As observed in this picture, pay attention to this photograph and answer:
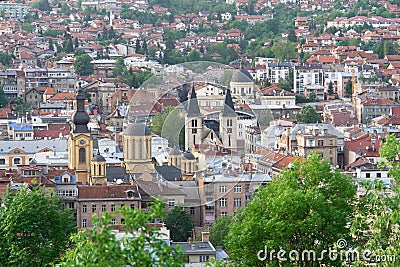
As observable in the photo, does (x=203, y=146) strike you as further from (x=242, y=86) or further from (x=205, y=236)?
(x=242, y=86)

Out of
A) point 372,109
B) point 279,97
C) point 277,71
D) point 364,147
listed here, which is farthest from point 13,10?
point 364,147

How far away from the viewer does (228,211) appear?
28.6 meters

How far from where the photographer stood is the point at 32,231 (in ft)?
63.6

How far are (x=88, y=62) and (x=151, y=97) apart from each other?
33112 mm

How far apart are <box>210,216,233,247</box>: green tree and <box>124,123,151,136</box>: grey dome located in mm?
2507

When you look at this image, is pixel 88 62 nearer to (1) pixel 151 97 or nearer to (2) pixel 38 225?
(1) pixel 151 97

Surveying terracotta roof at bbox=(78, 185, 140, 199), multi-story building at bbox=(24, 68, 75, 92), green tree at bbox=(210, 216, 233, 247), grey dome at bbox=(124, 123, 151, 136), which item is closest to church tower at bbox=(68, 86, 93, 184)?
grey dome at bbox=(124, 123, 151, 136)

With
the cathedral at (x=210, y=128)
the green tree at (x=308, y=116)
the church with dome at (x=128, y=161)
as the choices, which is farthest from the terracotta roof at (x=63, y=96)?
the cathedral at (x=210, y=128)

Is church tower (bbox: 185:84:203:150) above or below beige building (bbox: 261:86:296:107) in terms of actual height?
above

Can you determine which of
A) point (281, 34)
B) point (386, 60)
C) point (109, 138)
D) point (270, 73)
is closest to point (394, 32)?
point (281, 34)

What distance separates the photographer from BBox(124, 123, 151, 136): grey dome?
28.9 metres

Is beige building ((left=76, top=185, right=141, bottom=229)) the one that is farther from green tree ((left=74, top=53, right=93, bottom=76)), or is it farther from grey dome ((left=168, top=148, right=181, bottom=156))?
green tree ((left=74, top=53, right=93, bottom=76))

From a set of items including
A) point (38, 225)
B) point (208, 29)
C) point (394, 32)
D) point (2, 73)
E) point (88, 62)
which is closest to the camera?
point (38, 225)

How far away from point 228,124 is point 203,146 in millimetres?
769
